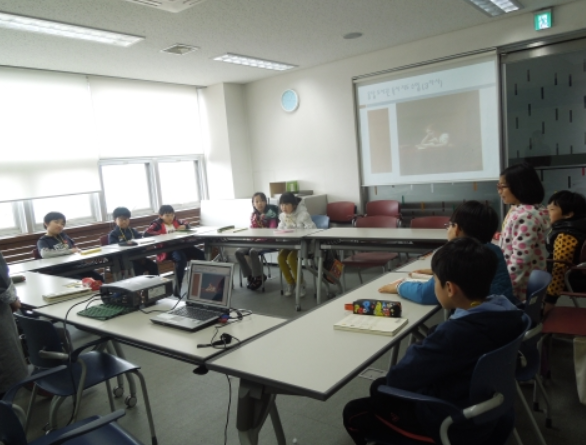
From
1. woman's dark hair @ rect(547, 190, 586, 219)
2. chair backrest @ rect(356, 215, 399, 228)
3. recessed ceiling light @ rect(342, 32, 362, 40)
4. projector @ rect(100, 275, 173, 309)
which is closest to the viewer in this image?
projector @ rect(100, 275, 173, 309)

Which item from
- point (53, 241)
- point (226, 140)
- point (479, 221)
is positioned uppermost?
point (226, 140)

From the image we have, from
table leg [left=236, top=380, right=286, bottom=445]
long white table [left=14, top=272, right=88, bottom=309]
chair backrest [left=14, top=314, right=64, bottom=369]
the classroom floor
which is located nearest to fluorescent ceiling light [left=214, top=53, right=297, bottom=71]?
long white table [left=14, top=272, right=88, bottom=309]

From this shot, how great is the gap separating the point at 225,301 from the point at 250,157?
5.59 meters

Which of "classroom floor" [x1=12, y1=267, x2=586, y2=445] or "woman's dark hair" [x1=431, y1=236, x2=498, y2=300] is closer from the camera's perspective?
"woman's dark hair" [x1=431, y1=236, x2=498, y2=300]

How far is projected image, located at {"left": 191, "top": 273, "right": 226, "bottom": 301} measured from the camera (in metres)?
2.14

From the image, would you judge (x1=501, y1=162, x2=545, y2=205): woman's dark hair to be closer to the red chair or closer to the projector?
the red chair

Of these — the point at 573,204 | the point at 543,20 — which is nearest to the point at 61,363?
the point at 573,204

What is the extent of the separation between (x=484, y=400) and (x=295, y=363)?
2.01 ft

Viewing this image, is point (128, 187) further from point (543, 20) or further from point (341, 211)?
point (543, 20)

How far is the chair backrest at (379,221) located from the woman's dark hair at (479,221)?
2.55 meters

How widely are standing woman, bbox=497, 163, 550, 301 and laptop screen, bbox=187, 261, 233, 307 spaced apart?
1.51 meters

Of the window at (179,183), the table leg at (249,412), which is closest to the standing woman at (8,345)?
the table leg at (249,412)

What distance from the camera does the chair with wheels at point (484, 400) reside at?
1324 mm

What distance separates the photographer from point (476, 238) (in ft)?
7.11
